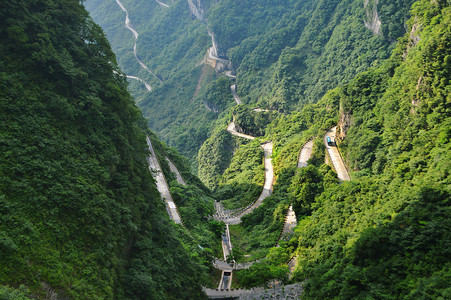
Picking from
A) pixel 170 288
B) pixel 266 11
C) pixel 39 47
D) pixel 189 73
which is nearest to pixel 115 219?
pixel 170 288

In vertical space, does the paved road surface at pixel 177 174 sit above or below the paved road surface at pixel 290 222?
above

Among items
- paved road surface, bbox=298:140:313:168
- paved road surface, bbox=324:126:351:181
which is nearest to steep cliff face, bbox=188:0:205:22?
paved road surface, bbox=298:140:313:168

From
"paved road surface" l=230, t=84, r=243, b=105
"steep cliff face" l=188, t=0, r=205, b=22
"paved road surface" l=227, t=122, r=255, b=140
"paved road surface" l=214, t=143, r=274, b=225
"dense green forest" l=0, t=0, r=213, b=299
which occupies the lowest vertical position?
"dense green forest" l=0, t=0, r=213, b=299

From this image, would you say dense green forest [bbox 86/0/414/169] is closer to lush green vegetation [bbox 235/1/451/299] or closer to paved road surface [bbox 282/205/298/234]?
lush green vegetation [bbox 235/1/451/299]

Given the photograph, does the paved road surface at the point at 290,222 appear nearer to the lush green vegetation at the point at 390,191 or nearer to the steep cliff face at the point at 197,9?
the lush green vegetation at the point at 390,191

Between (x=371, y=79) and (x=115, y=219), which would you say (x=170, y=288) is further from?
(x=371, y=79)

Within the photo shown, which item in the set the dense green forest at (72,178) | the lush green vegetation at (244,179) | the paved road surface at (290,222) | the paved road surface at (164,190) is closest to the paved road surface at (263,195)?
the lush green vegetation at (244,179)
